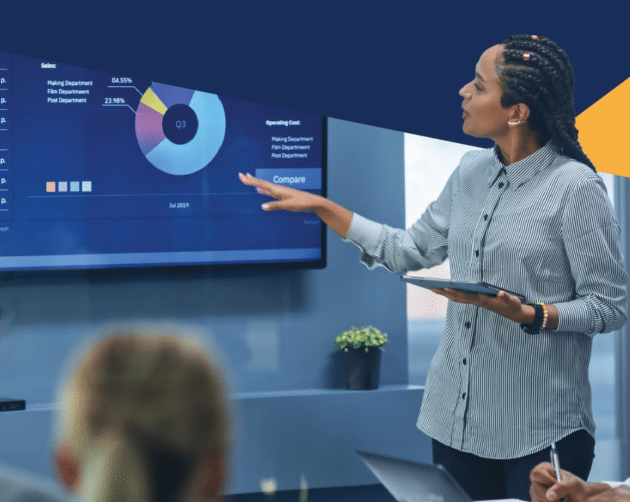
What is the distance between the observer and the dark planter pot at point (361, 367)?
2.95 m

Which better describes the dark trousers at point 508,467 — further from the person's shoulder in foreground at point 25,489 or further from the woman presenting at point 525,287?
the person's shoulder in foreground at point 25,489

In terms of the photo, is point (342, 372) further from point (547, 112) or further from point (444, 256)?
point (547, 112)

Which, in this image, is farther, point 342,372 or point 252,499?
point 342,372

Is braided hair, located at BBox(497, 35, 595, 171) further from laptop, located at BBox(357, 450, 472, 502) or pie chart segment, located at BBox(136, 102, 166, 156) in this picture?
pie chart segment, located at BBox(136, 102, 166, 156)

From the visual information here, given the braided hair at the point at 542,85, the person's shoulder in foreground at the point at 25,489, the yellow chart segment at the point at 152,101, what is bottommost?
the person's shoulder in foreground at the point at 25,489

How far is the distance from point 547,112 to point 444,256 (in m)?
0.54

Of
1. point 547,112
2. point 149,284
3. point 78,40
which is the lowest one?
point 149,284

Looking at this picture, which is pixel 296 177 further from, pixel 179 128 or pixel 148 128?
pixel 148 128

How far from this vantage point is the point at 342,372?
10.1ft

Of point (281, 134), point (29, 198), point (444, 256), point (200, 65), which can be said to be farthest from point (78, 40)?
point (444, 256)

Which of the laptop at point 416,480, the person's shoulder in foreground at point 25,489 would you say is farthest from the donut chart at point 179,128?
the person's shoulder in foreground at point 25,489

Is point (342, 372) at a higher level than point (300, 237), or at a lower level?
lower

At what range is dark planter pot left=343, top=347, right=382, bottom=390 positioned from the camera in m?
2.95

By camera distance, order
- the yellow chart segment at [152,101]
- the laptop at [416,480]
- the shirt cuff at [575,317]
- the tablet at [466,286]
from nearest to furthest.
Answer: the laptop at [416,480]
the tablet at [466,286]
the shirt cuff at [575,317]
the yellow chart segment at [152,101]
